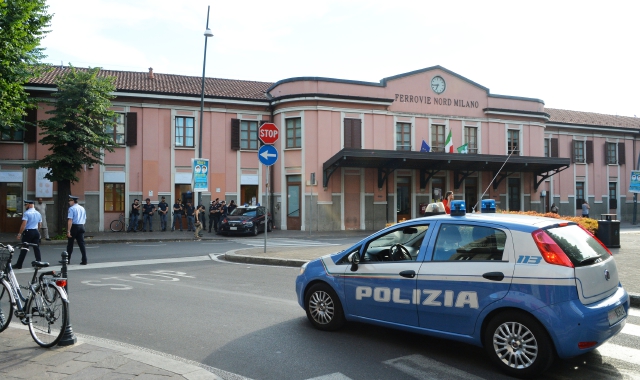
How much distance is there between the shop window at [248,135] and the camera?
29312mm

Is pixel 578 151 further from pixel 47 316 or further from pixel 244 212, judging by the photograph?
pixel 47 316

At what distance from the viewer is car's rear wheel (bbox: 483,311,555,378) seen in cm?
478

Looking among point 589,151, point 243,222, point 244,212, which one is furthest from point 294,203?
point 589,151

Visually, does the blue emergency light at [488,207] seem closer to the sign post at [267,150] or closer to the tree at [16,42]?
the sign post at [267,150]

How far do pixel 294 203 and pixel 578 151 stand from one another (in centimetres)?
2326

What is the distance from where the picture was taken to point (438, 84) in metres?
31.6

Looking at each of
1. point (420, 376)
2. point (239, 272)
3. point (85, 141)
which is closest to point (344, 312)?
point (420, 376)

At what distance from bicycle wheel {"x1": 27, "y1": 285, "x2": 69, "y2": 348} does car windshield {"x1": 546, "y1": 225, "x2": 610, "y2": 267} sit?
5168 mm

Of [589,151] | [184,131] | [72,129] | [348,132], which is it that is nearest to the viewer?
[72,129]

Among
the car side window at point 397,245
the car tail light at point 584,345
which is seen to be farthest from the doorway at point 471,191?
the car tail light at point 584,345

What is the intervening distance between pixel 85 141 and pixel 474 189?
22.5m

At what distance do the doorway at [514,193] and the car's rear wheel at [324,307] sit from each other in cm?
2948

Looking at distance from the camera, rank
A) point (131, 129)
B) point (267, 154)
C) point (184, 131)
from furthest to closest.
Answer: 1. point (184, 131)
2. point (131, 129)
3. point (267, 154)

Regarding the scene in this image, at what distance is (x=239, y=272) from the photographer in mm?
12133
